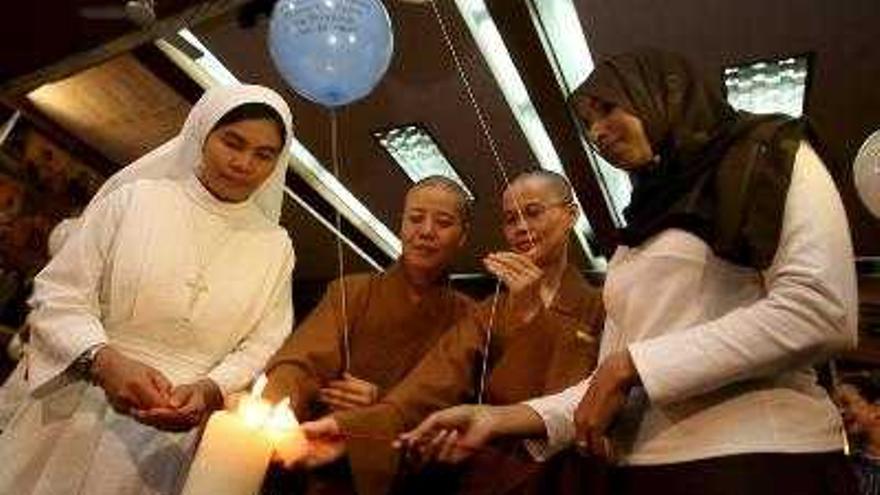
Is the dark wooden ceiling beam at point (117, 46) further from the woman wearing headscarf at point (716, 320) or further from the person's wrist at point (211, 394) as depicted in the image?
the woman wearing headscarf at point (716, 320)

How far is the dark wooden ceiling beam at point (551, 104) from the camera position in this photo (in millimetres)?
5045

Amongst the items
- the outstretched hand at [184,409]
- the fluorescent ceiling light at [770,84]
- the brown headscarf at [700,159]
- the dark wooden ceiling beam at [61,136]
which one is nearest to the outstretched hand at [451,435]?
the brown headscarf at [700,159]

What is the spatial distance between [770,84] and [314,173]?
3749 mm

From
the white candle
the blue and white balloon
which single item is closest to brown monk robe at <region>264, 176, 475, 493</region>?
the blue and white balloon

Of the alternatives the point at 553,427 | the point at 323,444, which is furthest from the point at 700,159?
the point at 323,444

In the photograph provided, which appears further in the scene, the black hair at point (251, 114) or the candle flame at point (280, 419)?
the black hair at point (251, 114)

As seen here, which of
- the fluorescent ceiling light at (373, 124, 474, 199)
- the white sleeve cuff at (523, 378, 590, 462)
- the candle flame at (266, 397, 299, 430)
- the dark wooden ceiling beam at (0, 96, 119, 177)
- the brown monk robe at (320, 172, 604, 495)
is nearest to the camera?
the candle flame at (266, 397, 299, 430)

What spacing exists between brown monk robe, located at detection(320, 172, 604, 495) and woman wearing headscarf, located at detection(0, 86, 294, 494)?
1.34ft

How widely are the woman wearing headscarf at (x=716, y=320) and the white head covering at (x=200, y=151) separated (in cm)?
121

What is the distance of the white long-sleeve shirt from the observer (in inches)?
53.6

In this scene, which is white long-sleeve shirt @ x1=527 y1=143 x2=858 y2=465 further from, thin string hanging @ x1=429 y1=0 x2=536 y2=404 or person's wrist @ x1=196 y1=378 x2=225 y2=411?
person's wrist @ x1=196 y1=378 x2=225 y2=411

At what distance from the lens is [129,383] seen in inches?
74.3

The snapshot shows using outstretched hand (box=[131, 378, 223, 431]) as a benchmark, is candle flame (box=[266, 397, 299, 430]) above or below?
above

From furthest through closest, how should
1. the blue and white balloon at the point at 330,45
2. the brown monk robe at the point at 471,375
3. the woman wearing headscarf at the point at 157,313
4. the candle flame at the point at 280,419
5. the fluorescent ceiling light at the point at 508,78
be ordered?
the fluorescent ceiling light at the point at 508,78 < the blue and white balloon at the point at 330,45 < the woman wearing headscarf at the point at 157,313 < the brown monk robe at the point at 471,375 < the candle flame at the point at 280,419
